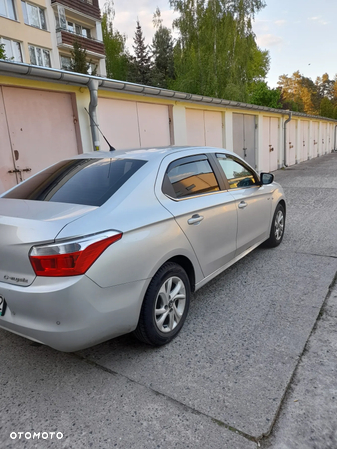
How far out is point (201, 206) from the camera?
303cm

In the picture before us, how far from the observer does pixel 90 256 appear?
79.8 inches

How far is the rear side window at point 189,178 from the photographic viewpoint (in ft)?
9.43

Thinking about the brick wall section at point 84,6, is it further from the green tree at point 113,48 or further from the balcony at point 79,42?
the green tree at point 113,48

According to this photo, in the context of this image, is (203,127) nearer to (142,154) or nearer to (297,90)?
(142,154)

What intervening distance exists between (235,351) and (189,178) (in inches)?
62.0

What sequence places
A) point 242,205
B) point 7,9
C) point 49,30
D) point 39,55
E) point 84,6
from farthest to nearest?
point 84,6 < point 49,30 < point 39,55 < point 7,9 < point 242,205

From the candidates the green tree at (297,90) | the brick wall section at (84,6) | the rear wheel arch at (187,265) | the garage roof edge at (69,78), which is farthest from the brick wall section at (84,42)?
the green tree at (297,90)

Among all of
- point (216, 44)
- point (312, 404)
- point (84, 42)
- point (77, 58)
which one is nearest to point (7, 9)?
point (77, 58)

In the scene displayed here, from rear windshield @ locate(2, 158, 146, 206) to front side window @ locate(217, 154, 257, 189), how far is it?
1.29 m

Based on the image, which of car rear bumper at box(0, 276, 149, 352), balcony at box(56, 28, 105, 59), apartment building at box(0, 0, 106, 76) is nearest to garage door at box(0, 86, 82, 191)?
car rear bumper at box(0, 276, 149, 352)

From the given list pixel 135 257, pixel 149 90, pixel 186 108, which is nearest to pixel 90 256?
pixel 135 257

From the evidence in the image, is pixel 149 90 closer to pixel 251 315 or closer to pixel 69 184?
pixel 69 184

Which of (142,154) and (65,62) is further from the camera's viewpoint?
(65,62)

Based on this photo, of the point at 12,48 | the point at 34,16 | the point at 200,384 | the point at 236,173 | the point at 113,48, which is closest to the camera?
the point at 200,384
